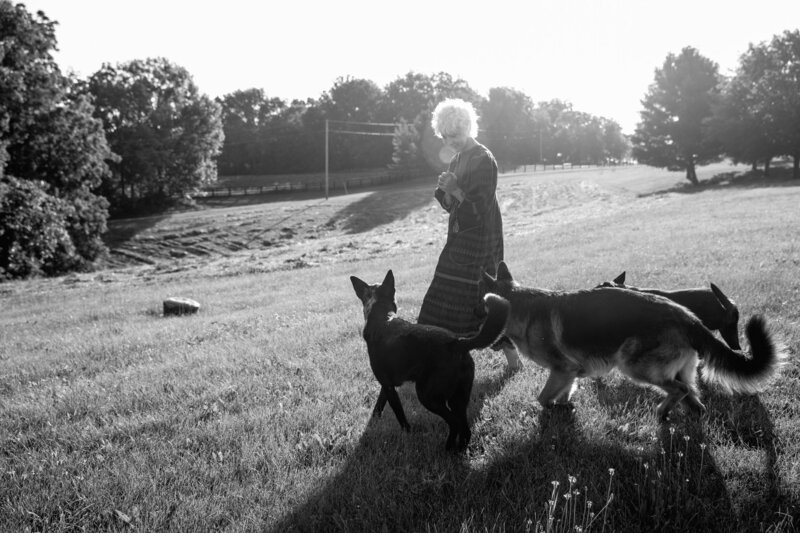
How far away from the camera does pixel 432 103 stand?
86562 mm

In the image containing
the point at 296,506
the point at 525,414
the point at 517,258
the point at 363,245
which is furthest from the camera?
the point at 363,245

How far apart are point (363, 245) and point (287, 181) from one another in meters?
60.7

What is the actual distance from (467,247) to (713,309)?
111 inches

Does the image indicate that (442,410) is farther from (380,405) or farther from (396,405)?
(380,405)

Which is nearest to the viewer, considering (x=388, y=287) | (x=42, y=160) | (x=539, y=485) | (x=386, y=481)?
(x=539, y=485)

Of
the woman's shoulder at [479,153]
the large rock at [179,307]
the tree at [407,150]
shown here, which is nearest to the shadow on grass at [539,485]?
the woman's shoulder at [479,153]

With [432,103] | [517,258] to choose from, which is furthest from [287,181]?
[517,258]

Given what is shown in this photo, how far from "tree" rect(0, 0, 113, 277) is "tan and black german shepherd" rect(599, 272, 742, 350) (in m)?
29.4

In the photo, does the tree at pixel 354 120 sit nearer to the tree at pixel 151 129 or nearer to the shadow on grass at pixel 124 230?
the tree at pixel 151 129

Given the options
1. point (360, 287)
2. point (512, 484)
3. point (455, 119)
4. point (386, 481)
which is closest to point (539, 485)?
point (512, 484)

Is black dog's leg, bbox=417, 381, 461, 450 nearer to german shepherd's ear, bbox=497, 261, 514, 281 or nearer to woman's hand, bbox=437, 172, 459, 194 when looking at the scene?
german shepherd's ear, bbox=497, 261, 514, 281

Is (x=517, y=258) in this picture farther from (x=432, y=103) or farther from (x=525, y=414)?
(x=432, y=103)

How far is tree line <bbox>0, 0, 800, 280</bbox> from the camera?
1035 inches

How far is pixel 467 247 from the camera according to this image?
5738 millimetres
